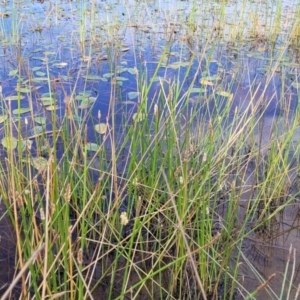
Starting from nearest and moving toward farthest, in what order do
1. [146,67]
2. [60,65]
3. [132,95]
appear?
[146,67], [132,95], [60,65]

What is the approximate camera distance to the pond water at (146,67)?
1746 millimetres

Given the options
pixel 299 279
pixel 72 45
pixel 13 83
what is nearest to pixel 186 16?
pixel 72 45

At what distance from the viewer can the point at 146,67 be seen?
2092 millimetres

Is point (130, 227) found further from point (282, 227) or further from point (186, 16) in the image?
point (186, 16)

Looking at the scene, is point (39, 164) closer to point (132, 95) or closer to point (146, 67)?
point (146, 67)

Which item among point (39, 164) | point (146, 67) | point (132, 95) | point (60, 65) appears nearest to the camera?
point (39, 164)

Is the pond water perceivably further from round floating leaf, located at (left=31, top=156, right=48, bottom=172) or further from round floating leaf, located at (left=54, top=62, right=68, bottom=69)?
round floating leaf, located at (left=31, top=156, right=48, bottom=172)

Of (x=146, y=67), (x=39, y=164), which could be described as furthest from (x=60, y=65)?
(x=39, y=164)

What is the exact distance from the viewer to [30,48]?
3.55 metres

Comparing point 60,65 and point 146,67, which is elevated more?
point 146,67

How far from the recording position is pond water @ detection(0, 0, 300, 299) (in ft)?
5.73

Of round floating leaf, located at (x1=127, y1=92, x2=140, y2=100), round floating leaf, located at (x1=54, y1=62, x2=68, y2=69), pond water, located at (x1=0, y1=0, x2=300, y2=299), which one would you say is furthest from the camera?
round floating leaf, located at (x1=54, y1=62, x2=68, y2=69)

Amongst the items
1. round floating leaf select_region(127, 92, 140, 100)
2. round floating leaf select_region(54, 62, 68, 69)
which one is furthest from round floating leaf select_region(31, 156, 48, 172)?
round floating leaf select_region(54, 62, 68, 69)

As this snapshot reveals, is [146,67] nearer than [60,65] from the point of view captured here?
Yes
